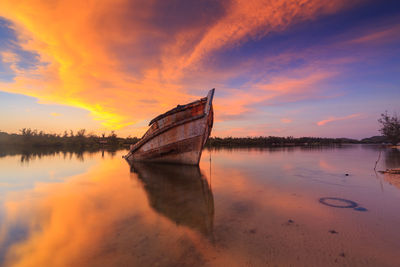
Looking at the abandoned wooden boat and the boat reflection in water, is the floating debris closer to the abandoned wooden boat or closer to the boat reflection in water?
the boat reflection in water

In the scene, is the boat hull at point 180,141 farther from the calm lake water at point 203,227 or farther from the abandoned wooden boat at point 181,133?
the calm lake water at point 203,227

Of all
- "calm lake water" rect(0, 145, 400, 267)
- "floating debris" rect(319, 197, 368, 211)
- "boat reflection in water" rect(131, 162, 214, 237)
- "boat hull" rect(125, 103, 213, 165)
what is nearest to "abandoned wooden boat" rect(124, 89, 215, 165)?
"boat hull" rect(125, 103, 213, 165)

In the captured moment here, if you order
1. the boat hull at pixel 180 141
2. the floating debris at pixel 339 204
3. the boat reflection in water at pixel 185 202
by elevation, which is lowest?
the boat reflection in water at pixel 185 202

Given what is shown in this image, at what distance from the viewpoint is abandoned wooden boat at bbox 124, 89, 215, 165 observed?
41.9 feet

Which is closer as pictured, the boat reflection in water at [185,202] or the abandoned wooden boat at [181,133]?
the boat reflection in water at [185,202]

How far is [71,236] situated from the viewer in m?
3.92

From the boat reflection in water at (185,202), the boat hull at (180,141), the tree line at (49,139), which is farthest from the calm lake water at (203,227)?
the tree line at (49,139)

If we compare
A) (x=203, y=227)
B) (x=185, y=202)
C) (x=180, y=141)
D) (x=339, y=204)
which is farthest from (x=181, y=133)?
(x=339, y=204)

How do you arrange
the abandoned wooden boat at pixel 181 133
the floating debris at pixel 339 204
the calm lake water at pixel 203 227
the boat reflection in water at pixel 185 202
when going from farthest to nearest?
the abandoned wooden boat at pixel 181 133
the floating debris at pixel 339 204
the boat reflection in water at pixel 185 202
the calm lake water at pixel 203 227

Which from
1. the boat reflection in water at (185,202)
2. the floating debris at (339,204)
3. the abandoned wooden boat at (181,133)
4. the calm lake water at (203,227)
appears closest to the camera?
the calm lake water at (203,227)

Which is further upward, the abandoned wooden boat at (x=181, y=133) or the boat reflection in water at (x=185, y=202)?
the abandoned wooden boat at (x=181, y=133)

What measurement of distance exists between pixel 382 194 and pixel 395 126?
6299cm

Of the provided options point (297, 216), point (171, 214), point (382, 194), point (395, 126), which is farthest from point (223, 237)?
point (395, 126)

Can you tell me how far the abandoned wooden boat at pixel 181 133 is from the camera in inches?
502
